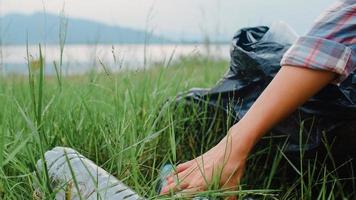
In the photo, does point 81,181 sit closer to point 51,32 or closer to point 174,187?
point 174,187

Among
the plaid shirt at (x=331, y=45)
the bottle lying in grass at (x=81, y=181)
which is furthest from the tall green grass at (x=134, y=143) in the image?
the plaid shirt at (x=331, y=45)

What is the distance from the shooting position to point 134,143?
1505mm

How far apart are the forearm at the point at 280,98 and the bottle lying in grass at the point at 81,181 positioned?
29cm

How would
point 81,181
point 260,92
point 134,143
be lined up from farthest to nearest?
point 260,92
point 134,143
point 81,181

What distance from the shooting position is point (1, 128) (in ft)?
4.97

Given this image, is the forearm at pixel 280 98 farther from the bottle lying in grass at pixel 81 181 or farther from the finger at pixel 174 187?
the bottle lying in grass at pixel 81 181

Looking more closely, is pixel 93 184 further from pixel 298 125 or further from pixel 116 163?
pixel 298 125

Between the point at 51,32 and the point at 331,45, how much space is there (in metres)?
0.78

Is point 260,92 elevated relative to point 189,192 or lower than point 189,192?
elevated

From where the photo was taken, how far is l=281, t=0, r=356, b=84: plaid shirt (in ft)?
4.48

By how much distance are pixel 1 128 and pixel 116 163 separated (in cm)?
28

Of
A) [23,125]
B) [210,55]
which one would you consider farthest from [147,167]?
[210,55]

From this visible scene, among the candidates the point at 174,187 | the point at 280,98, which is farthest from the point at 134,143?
the point at 280,98

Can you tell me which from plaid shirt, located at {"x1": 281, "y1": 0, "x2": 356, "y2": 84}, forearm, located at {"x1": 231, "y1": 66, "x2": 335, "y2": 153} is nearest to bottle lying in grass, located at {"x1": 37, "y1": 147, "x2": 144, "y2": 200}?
forearm, located at {"x1": 231, "y1": 66, "x2": 335, "y2": 153}
